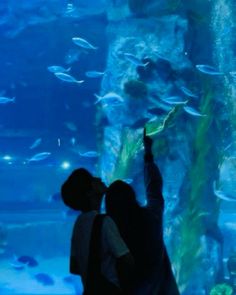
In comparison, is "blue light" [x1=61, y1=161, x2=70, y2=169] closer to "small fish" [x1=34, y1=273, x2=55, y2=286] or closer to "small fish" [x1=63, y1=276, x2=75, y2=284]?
"small fish" [x1=63, y1=276, x2=75, y2=284]

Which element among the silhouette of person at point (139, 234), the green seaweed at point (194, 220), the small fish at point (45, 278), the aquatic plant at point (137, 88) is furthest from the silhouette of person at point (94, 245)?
the small fish at point (45, 278)

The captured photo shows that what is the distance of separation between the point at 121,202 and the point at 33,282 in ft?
37.3

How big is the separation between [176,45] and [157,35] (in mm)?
908

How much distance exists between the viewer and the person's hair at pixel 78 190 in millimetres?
2857

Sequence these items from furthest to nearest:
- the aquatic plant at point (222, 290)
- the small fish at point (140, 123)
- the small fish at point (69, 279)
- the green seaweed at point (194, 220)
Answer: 1. the small fish at point (69, 279)
2. the small fish at point (140, 123)
3. the green seaweed at point (194, 220)
4. the aquatic plant at point (222, 290)

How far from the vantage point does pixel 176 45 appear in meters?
12.3

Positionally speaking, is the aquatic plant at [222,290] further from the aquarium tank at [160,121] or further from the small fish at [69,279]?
the small fish at [69,279]

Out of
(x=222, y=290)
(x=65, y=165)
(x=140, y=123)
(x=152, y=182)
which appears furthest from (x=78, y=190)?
(x=65, y=165)

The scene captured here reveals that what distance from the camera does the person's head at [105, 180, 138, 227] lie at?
2758 millimetres

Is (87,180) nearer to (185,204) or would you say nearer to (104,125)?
(185,204)

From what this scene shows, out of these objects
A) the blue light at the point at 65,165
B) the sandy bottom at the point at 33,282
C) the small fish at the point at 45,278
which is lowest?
the blue light at the point at 65,165

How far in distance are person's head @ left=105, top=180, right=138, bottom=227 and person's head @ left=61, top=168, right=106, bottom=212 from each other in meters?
0.12

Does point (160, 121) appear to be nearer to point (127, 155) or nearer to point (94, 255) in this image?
point (127, 155)

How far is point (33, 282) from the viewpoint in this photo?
13180 millimetres
